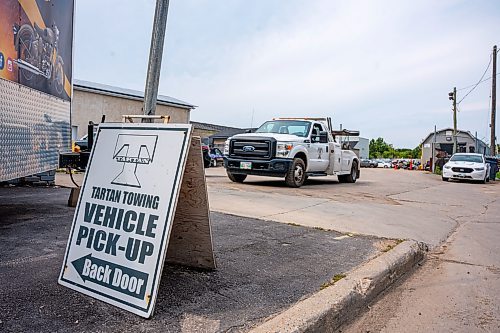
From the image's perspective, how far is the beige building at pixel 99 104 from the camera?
26.9m

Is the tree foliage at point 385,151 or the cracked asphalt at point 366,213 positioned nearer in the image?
the cracked asphalt at point 366,213

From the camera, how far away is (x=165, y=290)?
129 inches

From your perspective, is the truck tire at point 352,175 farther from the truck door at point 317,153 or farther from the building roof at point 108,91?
the building roof at point 108,91

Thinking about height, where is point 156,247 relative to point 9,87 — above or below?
below

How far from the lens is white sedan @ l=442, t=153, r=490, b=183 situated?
21.3 meters

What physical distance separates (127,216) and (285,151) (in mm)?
10086

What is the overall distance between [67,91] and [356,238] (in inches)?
182

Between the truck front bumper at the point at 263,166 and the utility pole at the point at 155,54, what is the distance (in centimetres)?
760

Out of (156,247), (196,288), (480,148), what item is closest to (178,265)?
(196,288)

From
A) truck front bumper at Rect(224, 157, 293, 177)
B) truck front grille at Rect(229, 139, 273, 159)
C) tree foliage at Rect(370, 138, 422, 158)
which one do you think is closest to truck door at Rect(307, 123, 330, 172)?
truck front bumper at Rect(224, 157, 293, 177)

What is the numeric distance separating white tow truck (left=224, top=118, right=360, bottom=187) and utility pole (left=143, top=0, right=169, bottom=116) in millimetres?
7626

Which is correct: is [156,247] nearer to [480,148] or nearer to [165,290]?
[165,290]

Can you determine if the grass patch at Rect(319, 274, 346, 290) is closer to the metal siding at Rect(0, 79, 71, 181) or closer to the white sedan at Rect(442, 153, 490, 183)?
the metal siding at Rect(0, 79, 71, 181)

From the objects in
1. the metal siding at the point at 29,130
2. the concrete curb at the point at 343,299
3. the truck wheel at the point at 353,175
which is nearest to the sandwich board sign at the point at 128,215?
the concrete curb at the point at 343,299
